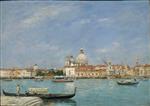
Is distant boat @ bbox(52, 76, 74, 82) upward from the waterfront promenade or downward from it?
upward

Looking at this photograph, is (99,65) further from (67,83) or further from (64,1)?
(64,1)

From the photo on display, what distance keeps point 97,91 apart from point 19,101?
584 millimetres

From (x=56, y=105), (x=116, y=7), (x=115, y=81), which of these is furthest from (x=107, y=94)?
(x=116, y=7)

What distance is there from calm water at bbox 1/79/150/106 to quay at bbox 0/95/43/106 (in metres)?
0.08

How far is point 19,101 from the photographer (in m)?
3.08

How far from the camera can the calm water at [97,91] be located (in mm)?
3162

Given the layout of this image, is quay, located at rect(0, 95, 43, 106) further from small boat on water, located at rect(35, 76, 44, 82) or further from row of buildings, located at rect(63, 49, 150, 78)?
row of buildings, located at rect(63, 49, 150, 78)

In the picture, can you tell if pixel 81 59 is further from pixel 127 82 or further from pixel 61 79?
pixel 127 82

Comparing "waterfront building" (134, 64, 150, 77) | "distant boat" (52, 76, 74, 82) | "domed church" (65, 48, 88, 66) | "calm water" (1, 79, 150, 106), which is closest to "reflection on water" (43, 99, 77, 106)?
"calm water" (1, 79, 150, 106)

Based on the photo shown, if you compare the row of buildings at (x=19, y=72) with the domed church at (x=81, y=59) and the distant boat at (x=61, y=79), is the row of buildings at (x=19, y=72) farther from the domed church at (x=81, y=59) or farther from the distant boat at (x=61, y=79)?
the domed church at (x=81, y=59)

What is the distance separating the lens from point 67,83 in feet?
11.0

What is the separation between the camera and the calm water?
316cm

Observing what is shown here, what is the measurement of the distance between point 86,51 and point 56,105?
55 centimetres

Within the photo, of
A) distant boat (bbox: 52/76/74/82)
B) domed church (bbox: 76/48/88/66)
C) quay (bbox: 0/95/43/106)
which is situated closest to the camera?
quay (bbox: 0/95/43/106)
